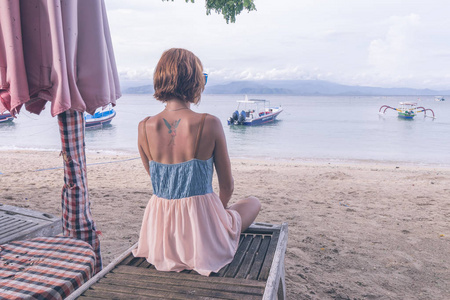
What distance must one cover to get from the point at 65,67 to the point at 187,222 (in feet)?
3.98

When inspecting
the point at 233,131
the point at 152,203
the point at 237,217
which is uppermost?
the point at 152,203

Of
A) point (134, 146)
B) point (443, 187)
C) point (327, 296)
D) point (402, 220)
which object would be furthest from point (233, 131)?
point (327, 296)

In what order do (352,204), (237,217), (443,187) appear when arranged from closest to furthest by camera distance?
(237,217), (352,204), (443,187)

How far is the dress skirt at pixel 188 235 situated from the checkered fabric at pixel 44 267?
1.33ft

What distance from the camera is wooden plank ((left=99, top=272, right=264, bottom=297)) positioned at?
6.04 feet

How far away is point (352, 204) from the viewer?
5871 millimetres

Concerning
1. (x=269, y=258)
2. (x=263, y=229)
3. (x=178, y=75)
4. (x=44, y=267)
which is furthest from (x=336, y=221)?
(x=44, y=267)

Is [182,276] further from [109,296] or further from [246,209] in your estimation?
[246,209]

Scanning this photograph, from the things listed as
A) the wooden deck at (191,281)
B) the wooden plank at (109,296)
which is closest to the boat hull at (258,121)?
the wooden deck at (191,281)

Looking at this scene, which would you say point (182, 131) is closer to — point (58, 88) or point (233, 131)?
point (58, 88)

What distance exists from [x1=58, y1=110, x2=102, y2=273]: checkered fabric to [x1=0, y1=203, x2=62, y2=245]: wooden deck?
9.7 inches

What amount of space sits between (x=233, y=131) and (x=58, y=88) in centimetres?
2747

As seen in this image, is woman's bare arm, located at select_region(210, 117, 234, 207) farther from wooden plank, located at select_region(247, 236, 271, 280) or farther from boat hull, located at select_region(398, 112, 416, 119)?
boat hull, located at select_region(398, 112, 416, 119)

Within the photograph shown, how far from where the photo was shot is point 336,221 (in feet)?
16.1
